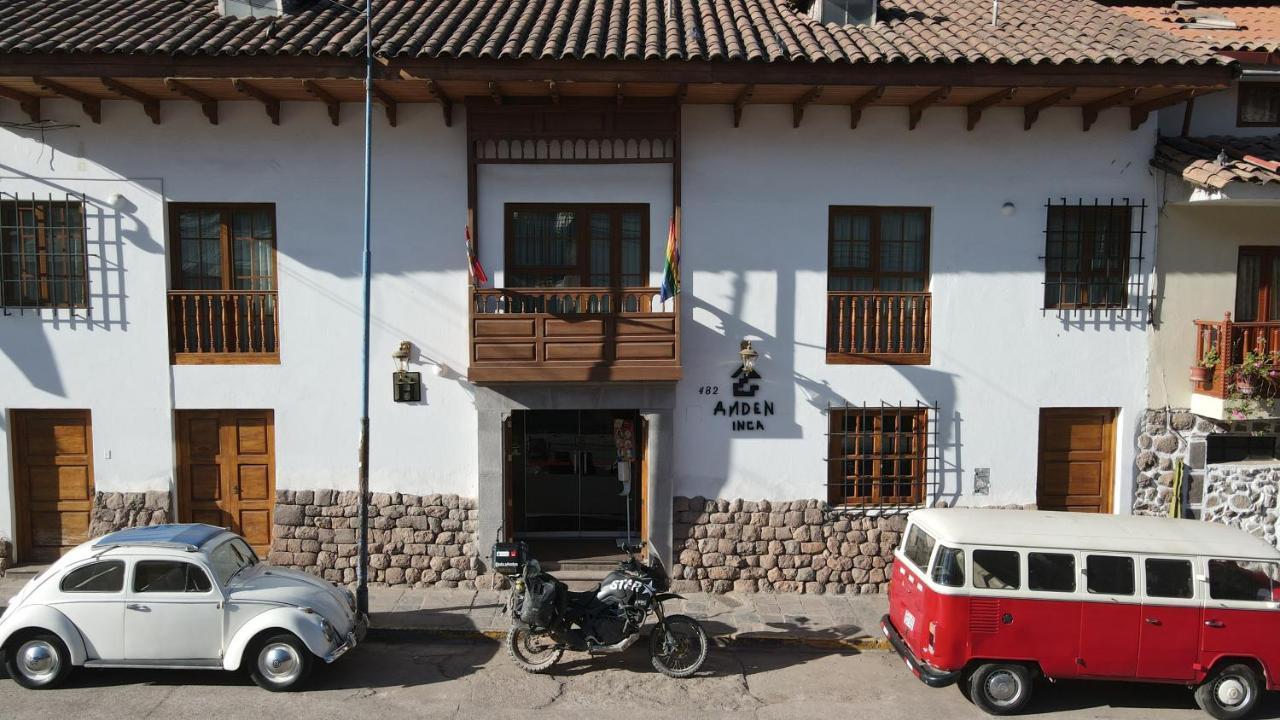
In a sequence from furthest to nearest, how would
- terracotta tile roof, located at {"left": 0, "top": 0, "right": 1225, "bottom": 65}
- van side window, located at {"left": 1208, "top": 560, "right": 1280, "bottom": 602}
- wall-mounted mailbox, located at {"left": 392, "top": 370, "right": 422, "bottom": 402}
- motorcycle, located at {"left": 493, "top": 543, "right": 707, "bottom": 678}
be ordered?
A: wall-mounted mailbox, located at {"left": 392, "top": 370, "right": 422, "bottom": 402} → terracotta tile roof, located at {"left": 0, "top": 0, "right": 1225, "bottom": 65} → motorcycle, located at {"left": 493, "top": 543, "right": 707, "bottom": 678} → van side window, located at {"left": 1208, "top": 560, "right": 1280, "bottom": 602}

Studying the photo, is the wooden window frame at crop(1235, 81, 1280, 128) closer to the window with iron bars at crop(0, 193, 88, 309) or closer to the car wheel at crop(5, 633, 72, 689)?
the car wheel at crop(5, 633, 72, 689)

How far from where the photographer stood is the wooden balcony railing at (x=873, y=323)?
34.0 feet

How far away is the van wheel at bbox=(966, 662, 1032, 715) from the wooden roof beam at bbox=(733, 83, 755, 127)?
6.48 meters

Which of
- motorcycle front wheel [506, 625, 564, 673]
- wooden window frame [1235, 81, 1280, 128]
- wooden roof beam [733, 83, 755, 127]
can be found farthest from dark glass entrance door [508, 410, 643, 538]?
wooden window frame [1235, 81, 1280, 128]

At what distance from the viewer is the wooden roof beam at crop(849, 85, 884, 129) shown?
31.2ft

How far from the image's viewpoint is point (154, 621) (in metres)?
7.43

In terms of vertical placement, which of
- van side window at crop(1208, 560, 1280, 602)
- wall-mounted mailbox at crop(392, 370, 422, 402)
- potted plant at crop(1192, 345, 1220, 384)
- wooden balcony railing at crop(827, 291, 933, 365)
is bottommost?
van side window at crop(1208, 560, 1280, 602)

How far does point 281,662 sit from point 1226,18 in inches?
585

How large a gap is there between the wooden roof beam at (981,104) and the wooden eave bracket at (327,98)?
7714mm

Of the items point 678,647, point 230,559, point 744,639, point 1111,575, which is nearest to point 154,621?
point 230,559

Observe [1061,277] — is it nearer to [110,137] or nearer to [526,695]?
[526,695]

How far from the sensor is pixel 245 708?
→ 286 inches

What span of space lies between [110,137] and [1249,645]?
13.2 meters

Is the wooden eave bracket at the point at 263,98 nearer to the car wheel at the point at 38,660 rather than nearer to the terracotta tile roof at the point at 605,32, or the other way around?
the terracotta tile roof at the point at 605,32
